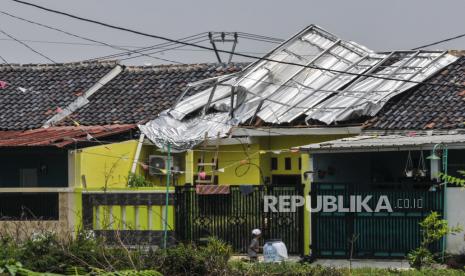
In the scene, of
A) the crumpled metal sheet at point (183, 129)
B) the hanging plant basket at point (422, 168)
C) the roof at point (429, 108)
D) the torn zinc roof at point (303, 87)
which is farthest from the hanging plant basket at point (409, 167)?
the crumpled metal sheet at point (183, 129)

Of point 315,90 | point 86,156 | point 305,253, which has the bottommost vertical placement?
point 305,253

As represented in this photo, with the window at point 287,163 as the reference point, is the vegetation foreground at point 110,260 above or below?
below

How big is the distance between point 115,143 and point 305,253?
797 cm

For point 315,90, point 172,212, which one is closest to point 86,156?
point 172,212

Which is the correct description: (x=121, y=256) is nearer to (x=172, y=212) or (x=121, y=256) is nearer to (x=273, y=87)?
(x=172, y=212)

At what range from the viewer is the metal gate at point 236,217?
21.7 meters

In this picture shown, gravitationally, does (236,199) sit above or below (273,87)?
below

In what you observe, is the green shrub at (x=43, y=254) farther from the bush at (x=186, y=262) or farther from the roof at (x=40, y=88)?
the roof at (x=40, y=88)

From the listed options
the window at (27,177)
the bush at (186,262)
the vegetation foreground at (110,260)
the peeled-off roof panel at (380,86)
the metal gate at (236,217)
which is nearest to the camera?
the vegetation foreground at (110,260)

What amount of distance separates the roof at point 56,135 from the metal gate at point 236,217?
4073 millimetres

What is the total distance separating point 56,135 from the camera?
89.6ft

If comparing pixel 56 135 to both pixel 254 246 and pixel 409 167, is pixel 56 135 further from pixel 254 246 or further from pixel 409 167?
pixel 409 167

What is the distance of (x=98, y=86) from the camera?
3203cm

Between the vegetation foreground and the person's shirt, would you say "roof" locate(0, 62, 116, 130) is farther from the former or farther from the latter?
the vegetation foreground
